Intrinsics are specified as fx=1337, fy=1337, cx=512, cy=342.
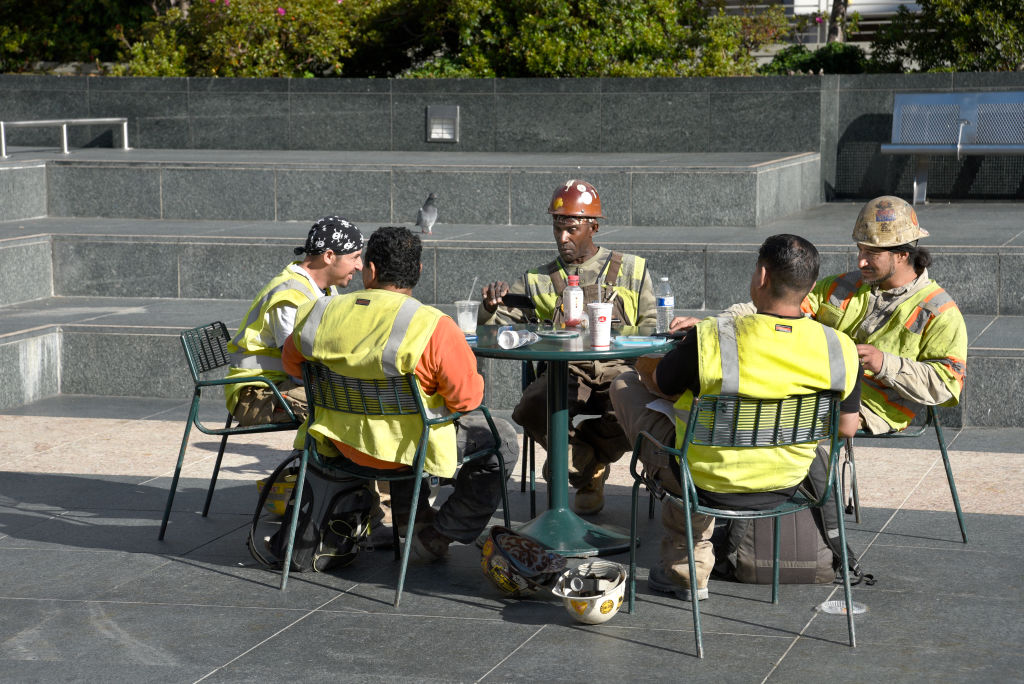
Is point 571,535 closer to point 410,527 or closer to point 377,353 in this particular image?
point 410,527

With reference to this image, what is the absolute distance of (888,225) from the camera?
530cm

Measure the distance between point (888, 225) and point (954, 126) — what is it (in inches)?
292

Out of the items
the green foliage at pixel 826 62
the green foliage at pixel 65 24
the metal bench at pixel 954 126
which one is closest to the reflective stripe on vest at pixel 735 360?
the metal bench at pixel 954 126

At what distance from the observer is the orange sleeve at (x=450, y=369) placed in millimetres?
4668

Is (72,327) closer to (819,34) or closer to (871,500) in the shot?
(871,500)

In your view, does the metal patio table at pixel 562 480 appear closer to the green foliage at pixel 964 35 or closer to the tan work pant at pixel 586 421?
the tan work pant at pixel 586 421

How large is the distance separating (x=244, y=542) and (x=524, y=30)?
32.0 ft

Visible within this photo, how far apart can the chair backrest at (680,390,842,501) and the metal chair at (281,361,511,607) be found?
3.09 feet

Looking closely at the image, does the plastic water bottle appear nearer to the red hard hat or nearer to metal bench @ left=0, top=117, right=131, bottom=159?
the red hard hat

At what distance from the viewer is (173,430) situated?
7.61 metres

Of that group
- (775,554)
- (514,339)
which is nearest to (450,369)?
(514,339)

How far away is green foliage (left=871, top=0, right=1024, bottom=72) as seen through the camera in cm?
1306

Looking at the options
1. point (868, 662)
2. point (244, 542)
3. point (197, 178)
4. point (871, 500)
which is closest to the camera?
point (868, 662)

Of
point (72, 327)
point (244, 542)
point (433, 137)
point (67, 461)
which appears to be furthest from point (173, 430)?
point (433, 137)
